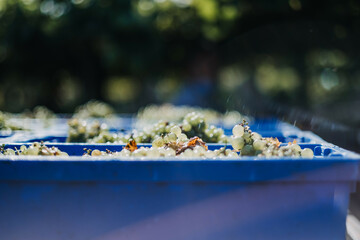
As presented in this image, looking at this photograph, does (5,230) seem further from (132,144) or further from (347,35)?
(347,35)

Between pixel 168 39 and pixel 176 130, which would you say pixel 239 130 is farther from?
pixel 168 39

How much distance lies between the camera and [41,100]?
13.2 metres

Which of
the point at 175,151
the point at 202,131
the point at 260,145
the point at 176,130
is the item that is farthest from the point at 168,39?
the point at 260,145

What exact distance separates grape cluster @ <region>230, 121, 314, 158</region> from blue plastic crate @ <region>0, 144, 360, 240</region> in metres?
0.14

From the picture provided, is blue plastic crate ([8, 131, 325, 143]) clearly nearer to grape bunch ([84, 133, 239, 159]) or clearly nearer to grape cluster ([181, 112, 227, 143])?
grape cluster ([181, 112, 227, 143])

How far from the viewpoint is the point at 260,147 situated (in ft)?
5.06

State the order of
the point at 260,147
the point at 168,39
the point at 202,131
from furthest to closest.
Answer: the point at 168,39, the point at 202,131, the point at 260,147

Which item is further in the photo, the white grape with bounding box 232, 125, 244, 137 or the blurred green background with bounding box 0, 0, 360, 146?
the blurred green background with bounding box 0, 0, 360, 146

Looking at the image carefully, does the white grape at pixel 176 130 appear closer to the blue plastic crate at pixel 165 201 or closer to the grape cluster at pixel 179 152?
the grape cluster at pixel 179 152

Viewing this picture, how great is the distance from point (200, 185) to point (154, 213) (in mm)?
226

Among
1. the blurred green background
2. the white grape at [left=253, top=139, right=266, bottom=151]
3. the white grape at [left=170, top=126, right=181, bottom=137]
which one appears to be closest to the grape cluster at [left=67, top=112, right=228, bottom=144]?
the white grape at [left=170, top=126, right=181, bottom=137]

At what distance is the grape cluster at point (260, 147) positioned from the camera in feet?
4.91

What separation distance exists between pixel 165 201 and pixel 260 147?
1.61ft

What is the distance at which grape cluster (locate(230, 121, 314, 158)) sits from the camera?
4.91ft
